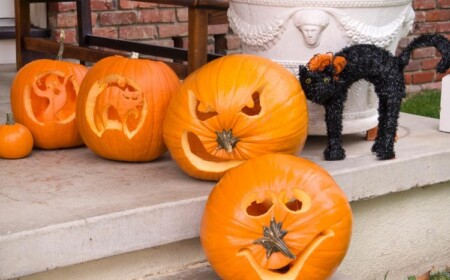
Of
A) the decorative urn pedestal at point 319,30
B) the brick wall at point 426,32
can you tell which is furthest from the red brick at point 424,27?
the decorative urn pedestal at point 319,30

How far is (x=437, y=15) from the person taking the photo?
17.0ft

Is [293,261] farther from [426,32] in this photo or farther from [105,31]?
[426,32]

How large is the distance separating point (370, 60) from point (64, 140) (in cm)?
95

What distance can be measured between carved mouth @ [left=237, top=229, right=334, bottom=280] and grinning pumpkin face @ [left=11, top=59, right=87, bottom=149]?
890mm

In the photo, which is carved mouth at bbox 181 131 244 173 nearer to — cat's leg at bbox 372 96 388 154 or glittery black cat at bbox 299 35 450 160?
glittery black cat at bbox 299 35 450 160

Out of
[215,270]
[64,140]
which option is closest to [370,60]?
[215,270]

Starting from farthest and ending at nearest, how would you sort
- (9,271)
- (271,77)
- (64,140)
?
(64,140)
(271,77)
(9,271)

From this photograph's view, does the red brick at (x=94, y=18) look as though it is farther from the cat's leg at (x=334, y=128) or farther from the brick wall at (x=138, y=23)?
the cat's leg at (x=334, y=128)

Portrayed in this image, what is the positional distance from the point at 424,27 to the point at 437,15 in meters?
0.12

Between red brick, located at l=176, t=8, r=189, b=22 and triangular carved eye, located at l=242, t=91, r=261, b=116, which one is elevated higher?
red brick, located at l=176, t=8, r=189, b=22

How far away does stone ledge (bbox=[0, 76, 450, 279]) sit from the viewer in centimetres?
182

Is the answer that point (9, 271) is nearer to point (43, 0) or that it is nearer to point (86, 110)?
point (86, 110)

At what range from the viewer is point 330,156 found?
2.42 meters

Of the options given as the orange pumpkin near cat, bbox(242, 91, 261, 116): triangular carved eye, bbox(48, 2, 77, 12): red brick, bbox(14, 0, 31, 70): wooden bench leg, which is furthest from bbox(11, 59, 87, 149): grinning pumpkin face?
bbox(48, 2, 77, 12): red brick
